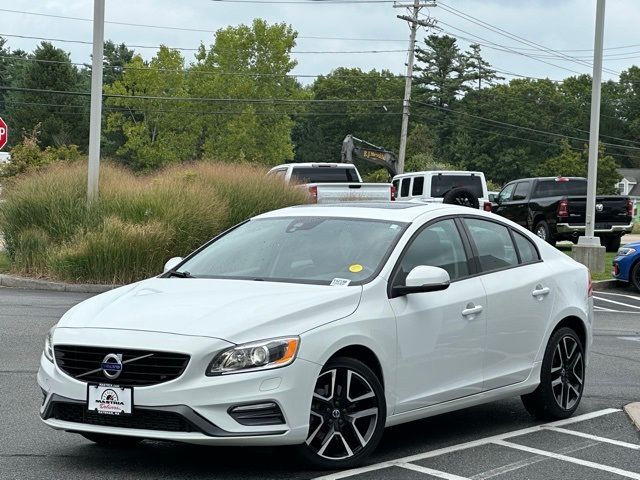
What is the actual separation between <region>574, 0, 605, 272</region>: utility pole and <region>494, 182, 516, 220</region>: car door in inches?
272

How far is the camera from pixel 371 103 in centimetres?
11025

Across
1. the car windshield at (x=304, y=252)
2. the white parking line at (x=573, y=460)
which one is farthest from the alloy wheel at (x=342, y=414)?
the white parking line at (x=573, y=460)

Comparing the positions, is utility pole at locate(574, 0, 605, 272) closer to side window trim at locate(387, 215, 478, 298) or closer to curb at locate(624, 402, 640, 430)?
curb at locate(624, 402, 640, 430)

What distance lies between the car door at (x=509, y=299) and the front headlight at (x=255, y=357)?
78.0 inches

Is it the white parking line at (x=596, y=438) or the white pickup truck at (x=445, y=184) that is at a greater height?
the white pickup truck at (x=445, y=184)

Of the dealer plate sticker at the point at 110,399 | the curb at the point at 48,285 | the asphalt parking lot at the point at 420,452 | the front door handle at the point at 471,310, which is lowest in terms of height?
the curb at the point at 48,285

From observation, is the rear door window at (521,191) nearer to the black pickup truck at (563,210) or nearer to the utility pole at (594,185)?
the black pickup truck at (563,210)

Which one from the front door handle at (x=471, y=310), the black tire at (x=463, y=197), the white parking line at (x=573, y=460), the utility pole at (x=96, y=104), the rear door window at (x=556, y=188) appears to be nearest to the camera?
the white parking line at (x=573, y=460)

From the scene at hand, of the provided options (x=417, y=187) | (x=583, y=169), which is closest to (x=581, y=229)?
(x=417, y=187)

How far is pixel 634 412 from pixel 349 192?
56.4 feet

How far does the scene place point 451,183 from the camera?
103 feet

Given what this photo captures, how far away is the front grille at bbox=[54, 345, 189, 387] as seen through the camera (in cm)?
596

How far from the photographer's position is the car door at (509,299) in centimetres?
770

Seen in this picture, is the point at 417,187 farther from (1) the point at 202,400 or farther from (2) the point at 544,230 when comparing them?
(1) the point at 202,400
